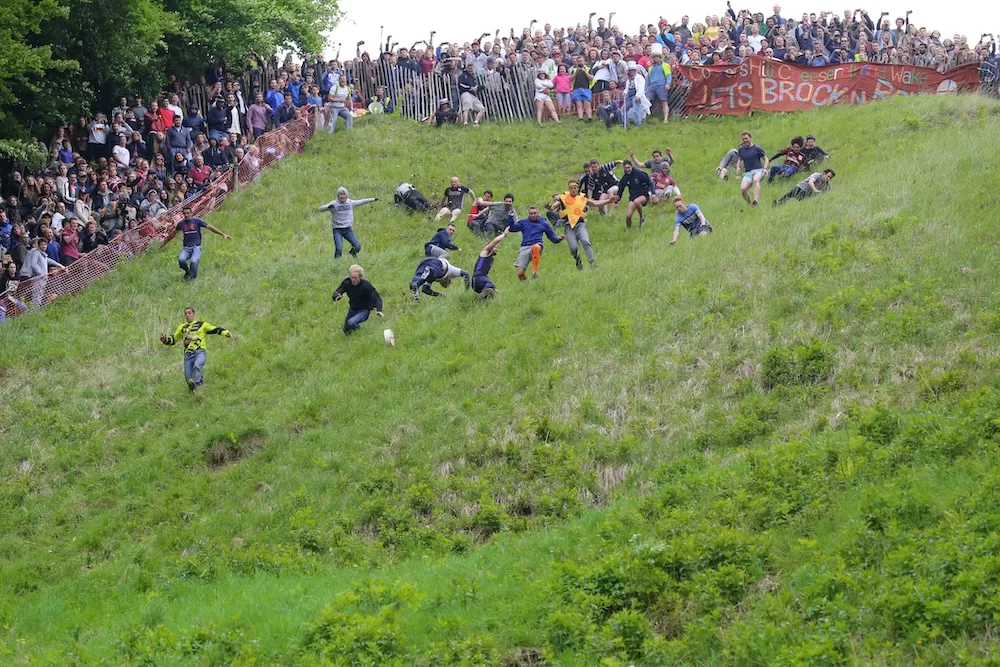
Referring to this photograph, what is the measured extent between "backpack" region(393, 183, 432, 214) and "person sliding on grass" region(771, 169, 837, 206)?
314 inches

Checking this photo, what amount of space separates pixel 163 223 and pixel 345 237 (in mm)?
4157

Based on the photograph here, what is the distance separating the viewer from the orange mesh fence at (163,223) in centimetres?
2217

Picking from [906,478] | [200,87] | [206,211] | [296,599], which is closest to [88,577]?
[296,599]

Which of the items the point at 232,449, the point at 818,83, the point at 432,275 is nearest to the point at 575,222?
the point at 432,275

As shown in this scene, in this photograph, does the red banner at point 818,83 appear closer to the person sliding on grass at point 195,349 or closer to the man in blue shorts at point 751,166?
the man in blue shorts at point 751,166

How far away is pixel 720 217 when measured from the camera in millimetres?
23141

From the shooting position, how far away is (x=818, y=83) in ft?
100

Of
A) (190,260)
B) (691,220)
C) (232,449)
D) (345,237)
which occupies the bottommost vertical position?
(232,449)

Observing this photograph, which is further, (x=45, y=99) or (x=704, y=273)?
(x=45, y=99)

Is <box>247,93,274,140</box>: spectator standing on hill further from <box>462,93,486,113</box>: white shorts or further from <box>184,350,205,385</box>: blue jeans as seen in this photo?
<box>184,350,205,385</box>: blue jeans

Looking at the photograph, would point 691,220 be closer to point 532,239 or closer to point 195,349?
point 532,239

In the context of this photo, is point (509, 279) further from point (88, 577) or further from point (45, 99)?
point (45, 99)

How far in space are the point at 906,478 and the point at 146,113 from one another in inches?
829

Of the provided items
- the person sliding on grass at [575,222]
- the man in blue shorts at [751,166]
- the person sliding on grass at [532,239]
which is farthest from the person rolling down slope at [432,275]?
the man in blue shorts at [751,166]
